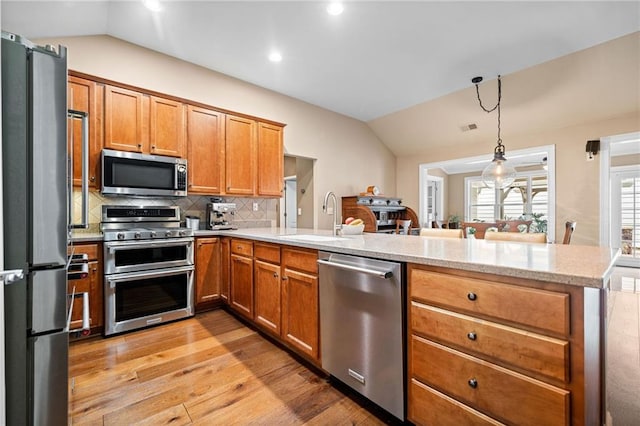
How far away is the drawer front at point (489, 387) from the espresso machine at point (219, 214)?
2827mm

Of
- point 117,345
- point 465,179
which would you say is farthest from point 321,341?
point 465,179

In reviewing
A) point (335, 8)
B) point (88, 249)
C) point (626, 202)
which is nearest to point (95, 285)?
point (88, 249)

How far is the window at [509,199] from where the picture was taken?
8242 millimetres

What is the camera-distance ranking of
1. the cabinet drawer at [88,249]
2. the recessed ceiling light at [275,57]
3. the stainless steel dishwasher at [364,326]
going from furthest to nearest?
1. the recessed ceiling light at [275,57]
2. the cabinet drawer at [88,249]
3. the stainless steel dishwasher at [364,326]

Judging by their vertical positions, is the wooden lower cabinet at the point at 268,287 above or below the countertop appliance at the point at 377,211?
below

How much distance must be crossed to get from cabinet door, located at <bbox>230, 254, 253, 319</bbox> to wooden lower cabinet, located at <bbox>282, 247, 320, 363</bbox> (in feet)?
1.95

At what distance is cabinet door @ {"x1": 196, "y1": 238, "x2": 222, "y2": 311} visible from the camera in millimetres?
3112

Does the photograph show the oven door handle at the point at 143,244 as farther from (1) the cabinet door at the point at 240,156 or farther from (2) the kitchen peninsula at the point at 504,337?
(2) the kitchen peninsula at the point at 504,337

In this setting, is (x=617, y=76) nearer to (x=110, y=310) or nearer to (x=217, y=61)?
(x=217, y=61)

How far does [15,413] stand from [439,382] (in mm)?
1518

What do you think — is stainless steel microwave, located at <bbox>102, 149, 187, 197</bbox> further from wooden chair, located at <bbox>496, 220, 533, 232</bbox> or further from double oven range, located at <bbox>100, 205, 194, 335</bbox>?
wooden chair, located at <bbox>496, 220, 533, 232</bbox>

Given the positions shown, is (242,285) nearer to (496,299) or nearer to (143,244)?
(143,244)

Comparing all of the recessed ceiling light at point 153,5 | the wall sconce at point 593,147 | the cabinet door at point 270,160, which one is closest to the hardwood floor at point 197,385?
the cabinet door at point 270,160

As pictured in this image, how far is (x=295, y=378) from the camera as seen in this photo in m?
1.93
